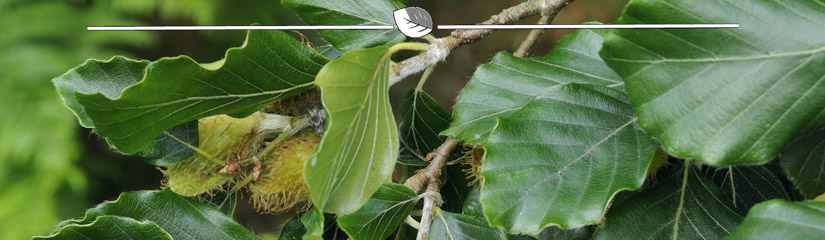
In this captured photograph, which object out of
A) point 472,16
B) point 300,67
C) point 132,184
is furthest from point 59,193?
point 300,67

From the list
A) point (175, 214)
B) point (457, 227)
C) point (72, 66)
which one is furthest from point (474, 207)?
point (72, 66)

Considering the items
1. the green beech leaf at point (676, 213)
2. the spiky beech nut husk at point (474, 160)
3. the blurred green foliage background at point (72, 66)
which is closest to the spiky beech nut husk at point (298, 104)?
the spiky beech nut husk at point (474, 160)

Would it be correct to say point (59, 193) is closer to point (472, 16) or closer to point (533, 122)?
point (472, 16)

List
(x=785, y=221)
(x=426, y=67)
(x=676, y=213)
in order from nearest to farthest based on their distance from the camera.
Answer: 1. (x=785, y=221)
2. (x=676, y=213)
3. (x=426, y=67)

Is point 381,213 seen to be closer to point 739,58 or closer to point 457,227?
point 457,227

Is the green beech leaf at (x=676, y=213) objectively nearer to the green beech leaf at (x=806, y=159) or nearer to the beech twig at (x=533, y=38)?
the green beech leaf at (x=806, y=159)

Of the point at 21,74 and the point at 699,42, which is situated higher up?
the point at 699,42

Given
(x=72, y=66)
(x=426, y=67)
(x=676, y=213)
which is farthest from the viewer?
(x=72, y=66)
